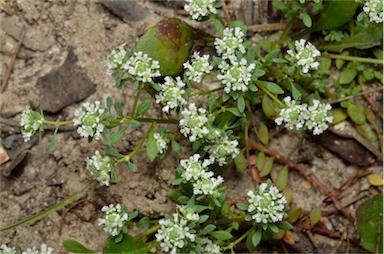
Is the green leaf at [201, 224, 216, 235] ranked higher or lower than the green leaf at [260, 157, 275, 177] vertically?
higher

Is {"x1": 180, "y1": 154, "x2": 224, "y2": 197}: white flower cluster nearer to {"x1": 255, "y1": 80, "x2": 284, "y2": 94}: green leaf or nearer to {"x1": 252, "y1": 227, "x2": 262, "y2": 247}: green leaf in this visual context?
{"x1": 252, "y1": 227, "x2": 262, "y2": 247}: green leaf

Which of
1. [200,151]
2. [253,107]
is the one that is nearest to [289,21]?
[253,107]

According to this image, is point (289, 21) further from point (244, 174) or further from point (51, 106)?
point (51, 106)

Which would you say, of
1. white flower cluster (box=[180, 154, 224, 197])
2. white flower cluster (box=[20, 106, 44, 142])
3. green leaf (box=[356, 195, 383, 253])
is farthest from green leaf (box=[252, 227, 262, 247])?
white flower cluster (box=[20, 106, 44, 142])

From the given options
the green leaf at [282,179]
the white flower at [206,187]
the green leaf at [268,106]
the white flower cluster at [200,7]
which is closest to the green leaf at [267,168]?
the green leaf at [282,179]

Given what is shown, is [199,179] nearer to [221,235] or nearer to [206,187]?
[206,187]
